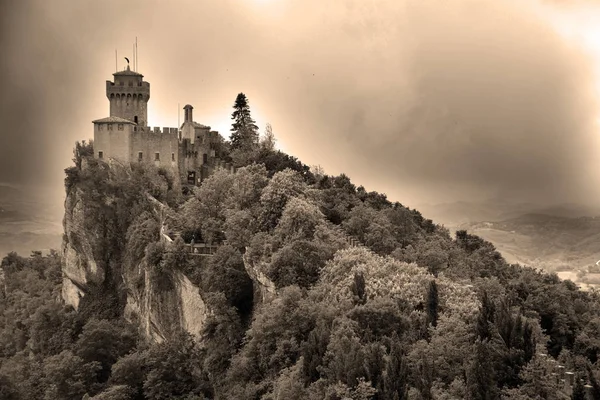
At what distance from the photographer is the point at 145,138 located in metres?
84.1

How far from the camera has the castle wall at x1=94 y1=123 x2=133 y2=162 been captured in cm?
8306

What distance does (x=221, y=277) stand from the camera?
65375 mm

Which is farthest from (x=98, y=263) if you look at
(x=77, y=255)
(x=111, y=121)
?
(x=111, y=121)

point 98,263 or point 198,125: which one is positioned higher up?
point 198,125

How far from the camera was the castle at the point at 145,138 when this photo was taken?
83250 mm

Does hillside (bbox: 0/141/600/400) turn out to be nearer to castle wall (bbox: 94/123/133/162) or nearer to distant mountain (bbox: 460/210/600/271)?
castle wall (bbox: 94/123/133/162)

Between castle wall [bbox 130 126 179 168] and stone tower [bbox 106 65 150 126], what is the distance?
93.6 inches

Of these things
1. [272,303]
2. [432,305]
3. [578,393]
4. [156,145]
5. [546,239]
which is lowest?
[578,393]

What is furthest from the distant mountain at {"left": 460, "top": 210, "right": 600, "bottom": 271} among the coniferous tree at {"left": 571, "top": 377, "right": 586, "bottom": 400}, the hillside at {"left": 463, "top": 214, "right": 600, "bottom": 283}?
the coniferous tree at {"left": 571, "top": 377, "right": 586, "bottom": 400}

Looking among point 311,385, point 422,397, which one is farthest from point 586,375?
point 311,385

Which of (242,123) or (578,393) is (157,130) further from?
(578,393)

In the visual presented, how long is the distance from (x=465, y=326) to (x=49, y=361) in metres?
35.6

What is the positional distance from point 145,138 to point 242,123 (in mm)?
12266

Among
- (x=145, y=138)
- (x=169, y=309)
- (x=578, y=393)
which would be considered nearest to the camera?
(x=578, y=393)
